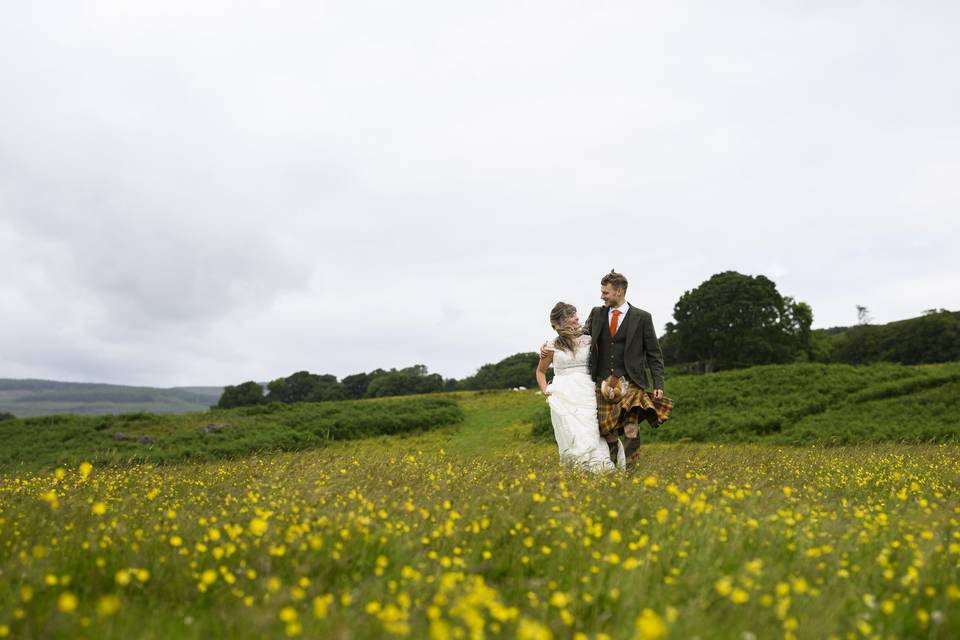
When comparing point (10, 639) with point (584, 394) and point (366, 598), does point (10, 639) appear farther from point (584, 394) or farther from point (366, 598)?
point (584, 394)

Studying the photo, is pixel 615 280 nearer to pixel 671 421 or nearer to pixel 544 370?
pixel 544 370

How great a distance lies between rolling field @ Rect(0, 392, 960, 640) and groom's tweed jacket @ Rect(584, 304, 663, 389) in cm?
273

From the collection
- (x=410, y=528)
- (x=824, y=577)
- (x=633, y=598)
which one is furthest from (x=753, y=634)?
(x=410, y=528)

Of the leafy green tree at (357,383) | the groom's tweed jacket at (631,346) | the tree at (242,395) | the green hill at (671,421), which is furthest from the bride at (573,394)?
the leafy green tree at (357,383)

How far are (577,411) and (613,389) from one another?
0.64 meters

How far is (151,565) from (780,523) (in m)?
4.58

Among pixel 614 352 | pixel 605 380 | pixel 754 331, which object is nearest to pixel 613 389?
pixel 605 380

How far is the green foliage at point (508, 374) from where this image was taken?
252 feet

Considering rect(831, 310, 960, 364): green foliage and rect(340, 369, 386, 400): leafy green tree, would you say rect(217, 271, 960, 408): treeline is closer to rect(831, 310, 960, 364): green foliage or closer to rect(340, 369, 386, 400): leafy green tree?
rect(831, 310, 960, 364): green foliage

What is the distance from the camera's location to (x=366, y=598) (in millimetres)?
3447

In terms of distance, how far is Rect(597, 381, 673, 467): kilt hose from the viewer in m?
8.70

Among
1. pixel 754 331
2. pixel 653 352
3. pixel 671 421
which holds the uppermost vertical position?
pixel 754 331

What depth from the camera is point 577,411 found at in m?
8.99

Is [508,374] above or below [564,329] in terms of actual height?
below
